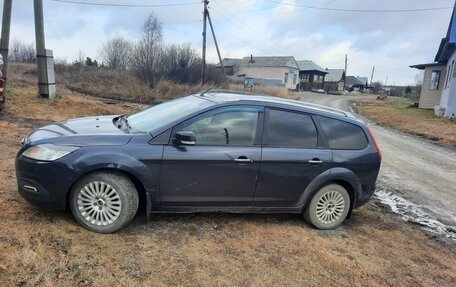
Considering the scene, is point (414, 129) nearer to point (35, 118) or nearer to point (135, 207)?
point (35, 118)

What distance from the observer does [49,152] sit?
12.4 ft

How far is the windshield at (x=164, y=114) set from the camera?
168 inches

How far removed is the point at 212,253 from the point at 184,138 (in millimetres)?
1176

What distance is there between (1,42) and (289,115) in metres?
11.8

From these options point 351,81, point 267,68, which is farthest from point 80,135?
point 351,81

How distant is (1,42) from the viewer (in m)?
12.6

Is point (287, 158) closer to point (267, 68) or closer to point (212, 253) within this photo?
point (212, 253)

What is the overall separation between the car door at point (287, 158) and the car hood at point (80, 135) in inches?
61.6

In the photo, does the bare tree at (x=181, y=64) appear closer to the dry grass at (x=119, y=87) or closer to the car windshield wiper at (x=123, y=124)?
the dry grass at (x=119, y=87)

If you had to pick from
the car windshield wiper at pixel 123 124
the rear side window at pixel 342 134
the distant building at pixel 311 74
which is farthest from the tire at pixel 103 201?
the distant building at pixel 311 74

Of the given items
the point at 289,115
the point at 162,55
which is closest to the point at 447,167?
the point at 289,115

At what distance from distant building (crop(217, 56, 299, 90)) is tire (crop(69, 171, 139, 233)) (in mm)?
60601

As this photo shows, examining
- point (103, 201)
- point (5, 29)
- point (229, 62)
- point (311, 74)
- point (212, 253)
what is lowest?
point (212, 253)

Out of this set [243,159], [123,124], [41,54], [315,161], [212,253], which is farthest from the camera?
[41,54]
